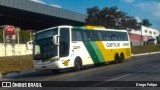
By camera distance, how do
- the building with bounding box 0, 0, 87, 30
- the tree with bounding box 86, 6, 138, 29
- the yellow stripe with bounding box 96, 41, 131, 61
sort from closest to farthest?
the yellow stripe with bounding box 96, 41, 131, 61
the building with bounding box 0, 0, 87, 30
the tree with bounding box 86, 6, 138, 29

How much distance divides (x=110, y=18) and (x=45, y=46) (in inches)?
1758

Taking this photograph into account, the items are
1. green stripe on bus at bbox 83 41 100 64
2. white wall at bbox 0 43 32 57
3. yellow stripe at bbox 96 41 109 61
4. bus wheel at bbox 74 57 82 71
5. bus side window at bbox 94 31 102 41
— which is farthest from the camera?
white wall at bbox 0 43 32 57

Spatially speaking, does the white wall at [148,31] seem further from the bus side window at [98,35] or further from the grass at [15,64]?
the bus side window at [98,35]

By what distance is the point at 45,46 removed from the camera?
79.3ft

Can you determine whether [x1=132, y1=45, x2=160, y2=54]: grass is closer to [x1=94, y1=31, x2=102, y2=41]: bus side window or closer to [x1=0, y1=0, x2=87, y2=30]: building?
[x1=0, y1=0, x2=87, y2=30]: building

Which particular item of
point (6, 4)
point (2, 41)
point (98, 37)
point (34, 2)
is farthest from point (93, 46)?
point (34, 2)

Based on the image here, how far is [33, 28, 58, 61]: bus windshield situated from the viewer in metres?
24.0

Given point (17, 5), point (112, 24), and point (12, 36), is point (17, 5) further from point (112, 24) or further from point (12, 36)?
point (112, 24)

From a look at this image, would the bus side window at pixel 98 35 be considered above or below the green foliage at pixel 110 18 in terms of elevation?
below

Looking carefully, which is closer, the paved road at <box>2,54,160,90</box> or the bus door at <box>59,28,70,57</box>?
the paved road at <box>2,54,160,90</box>

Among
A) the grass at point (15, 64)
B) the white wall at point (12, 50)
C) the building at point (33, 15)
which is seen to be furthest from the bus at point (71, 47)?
the building at point (33, 15)

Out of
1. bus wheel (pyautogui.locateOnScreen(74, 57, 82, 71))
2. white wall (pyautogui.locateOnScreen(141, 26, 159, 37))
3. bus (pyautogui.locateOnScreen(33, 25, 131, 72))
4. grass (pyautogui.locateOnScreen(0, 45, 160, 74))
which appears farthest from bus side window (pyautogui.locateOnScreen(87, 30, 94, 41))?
white wall (pyautogui.locateOnScreen(141, 26, 159, 37))

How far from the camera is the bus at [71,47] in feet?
78.8

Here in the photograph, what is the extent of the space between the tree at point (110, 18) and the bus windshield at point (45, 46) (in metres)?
42.1
